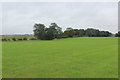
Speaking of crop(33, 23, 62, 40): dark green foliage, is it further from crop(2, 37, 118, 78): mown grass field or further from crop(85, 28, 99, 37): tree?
crop(2, 37, 118, 78): mown grass field

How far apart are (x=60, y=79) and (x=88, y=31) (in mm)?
61640

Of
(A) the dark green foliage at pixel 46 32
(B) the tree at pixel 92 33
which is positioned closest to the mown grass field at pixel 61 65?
(A) the dark green foliage at pixel 46 32

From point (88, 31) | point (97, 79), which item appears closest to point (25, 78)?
point (97, 79)

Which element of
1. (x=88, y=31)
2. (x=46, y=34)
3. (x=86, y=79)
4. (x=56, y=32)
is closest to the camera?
(x=86, y=79)

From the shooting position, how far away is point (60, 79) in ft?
13.8

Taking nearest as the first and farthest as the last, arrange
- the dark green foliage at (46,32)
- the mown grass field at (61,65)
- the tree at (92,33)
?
the mown grass field at (61,65)
the dark green foliage at (46,32)
the tree at (92,33)

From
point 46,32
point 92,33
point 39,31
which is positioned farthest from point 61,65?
point 92,33

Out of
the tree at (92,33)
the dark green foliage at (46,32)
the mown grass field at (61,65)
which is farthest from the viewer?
the tree at (92,33)

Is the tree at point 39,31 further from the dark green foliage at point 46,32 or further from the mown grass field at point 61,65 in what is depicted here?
the mown grass field at point 61,65

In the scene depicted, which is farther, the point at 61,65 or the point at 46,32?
the point at 46,32

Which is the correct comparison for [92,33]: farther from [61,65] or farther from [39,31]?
[61,65]

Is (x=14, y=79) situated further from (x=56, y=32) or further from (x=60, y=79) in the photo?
(x=56, y=32)

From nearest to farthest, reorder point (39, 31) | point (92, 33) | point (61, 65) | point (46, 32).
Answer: point (61, 65) < point (46, 32) < point (39, 31) < point (92, 33)

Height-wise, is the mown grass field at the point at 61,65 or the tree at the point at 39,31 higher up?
the tree at the point at 39,31
